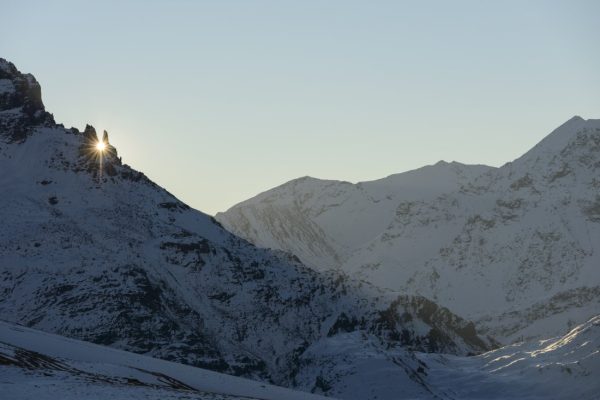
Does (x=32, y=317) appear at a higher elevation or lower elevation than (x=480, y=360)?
higher

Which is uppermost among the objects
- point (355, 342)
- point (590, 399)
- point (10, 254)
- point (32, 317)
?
point (10, 254)

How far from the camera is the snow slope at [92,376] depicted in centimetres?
5203

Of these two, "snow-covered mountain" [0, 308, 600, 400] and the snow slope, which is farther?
"snow-covered mountain" [0, 308, 600, 400]

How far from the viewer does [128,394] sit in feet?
174

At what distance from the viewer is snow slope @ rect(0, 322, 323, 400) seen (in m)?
52.0

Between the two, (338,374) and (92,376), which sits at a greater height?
(92,376)

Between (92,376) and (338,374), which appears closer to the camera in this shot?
(92,376)

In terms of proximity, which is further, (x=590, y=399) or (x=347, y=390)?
(x=347, y=390)

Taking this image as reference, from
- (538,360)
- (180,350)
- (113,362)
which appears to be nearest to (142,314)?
(180,350)

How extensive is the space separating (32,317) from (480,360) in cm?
8486

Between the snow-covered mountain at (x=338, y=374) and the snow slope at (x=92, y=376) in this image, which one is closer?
the snow slope at (x=92, y=376)

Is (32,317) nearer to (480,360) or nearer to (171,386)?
(480,360)

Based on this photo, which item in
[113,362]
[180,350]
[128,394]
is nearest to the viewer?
[128,394]

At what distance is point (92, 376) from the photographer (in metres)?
61.2
